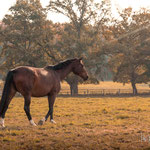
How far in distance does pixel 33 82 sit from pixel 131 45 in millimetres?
38782

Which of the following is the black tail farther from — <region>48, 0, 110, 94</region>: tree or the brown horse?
<region>48, 0, 110, 94</region>: tree

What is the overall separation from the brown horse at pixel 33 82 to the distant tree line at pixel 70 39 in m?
29.8

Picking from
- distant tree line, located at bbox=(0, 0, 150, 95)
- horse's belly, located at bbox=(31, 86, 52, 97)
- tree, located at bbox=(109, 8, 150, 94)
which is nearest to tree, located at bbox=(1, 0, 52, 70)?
distant tree line, located at bbox=(0, 0, 150, 95)

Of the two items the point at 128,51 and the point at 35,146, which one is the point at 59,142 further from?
the point at 128,51

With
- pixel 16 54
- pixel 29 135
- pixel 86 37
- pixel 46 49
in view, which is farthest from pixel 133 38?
pixel 29 135

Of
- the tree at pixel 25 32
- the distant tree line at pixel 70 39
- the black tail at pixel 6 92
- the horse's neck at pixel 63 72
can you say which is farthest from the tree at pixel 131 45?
the black tail at pixel 6 92

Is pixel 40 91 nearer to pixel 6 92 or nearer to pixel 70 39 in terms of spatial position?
pixel 6 92

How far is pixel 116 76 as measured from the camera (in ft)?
160

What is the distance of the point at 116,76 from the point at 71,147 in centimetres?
4182

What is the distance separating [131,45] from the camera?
4800cm

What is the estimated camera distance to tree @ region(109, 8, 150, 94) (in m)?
46.1

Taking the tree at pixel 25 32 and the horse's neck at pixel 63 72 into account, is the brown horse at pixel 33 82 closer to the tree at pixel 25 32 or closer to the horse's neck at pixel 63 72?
the horse's neck at pixel 63 72

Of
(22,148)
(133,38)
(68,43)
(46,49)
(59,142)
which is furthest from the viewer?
(133,38)

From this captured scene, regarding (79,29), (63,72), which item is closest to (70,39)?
(79,29)
